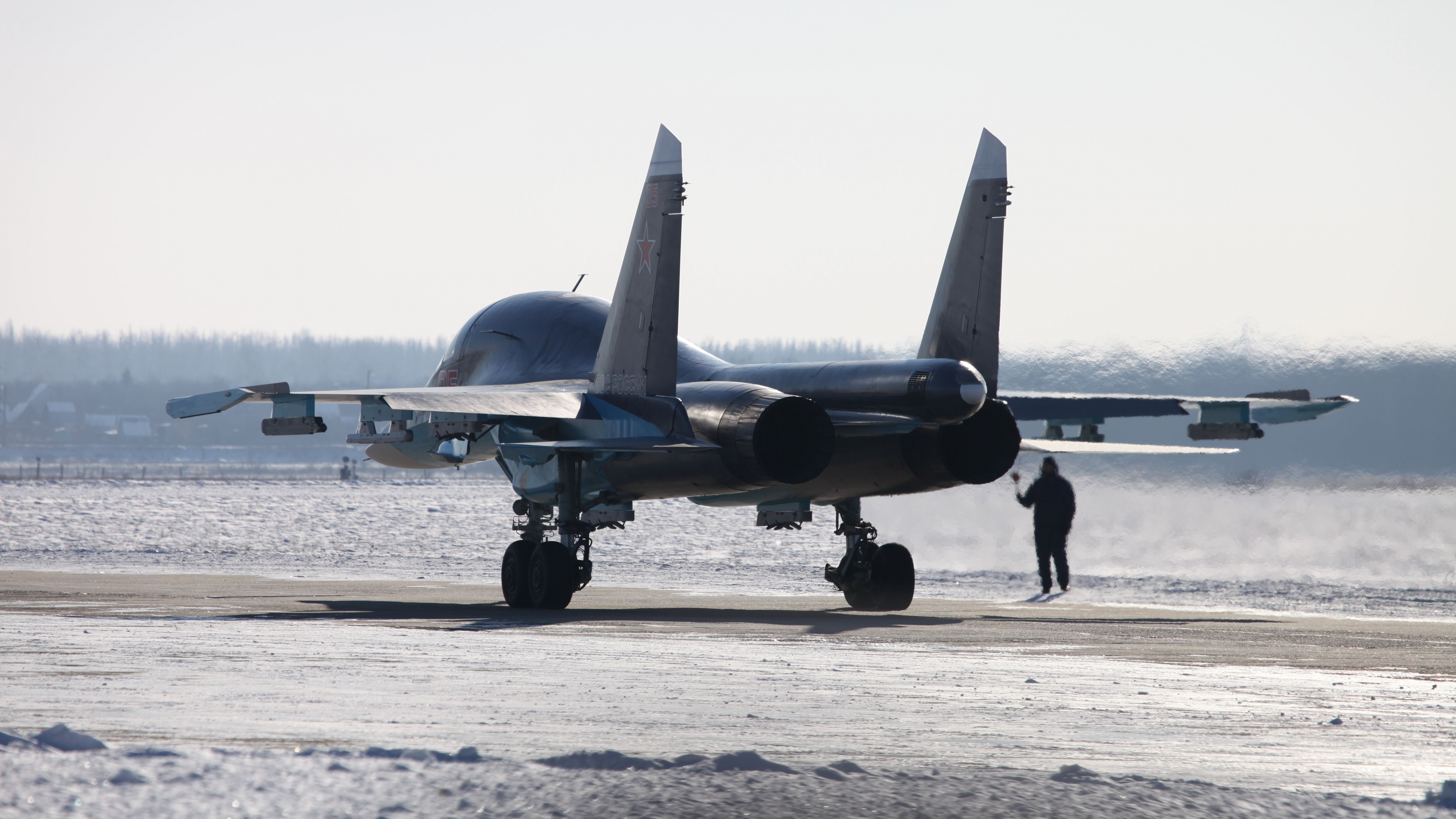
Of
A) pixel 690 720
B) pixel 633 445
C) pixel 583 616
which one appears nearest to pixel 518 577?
pixel 583 616

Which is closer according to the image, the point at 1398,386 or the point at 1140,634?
the point at 1140,634

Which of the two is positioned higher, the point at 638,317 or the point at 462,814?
the point at 638,317

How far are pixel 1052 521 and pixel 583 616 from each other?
8.42 metres

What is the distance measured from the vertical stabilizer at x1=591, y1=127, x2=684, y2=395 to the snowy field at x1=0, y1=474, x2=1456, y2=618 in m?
5.01

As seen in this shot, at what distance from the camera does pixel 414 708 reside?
8406 mm

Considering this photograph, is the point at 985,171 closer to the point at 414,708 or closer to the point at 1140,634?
the point at 1140,634

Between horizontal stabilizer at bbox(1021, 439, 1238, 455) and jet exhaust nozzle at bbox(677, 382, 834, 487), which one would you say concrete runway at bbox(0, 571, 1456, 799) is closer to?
jet exhaust nozzle at bbox(677, 382, 834, 487)

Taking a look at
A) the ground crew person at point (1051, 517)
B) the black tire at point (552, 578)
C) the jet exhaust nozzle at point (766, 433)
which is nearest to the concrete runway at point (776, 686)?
the black tire at point (552, 578)

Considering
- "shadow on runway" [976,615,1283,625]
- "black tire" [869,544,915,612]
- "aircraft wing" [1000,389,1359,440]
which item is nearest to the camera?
"shadow on runway" [976,615,1283,625]

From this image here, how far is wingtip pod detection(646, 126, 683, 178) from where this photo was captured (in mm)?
17047

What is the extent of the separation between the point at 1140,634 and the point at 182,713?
9.31 meters

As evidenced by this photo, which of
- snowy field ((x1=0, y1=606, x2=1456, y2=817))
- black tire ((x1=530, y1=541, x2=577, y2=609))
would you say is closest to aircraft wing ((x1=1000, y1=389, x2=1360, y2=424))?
black tire ((x1=530, y1=541, x2=577, y2=609))

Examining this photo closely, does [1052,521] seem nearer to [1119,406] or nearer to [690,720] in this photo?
[1119,406]

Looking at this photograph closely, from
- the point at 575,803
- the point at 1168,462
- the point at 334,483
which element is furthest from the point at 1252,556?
the point at 334,483
